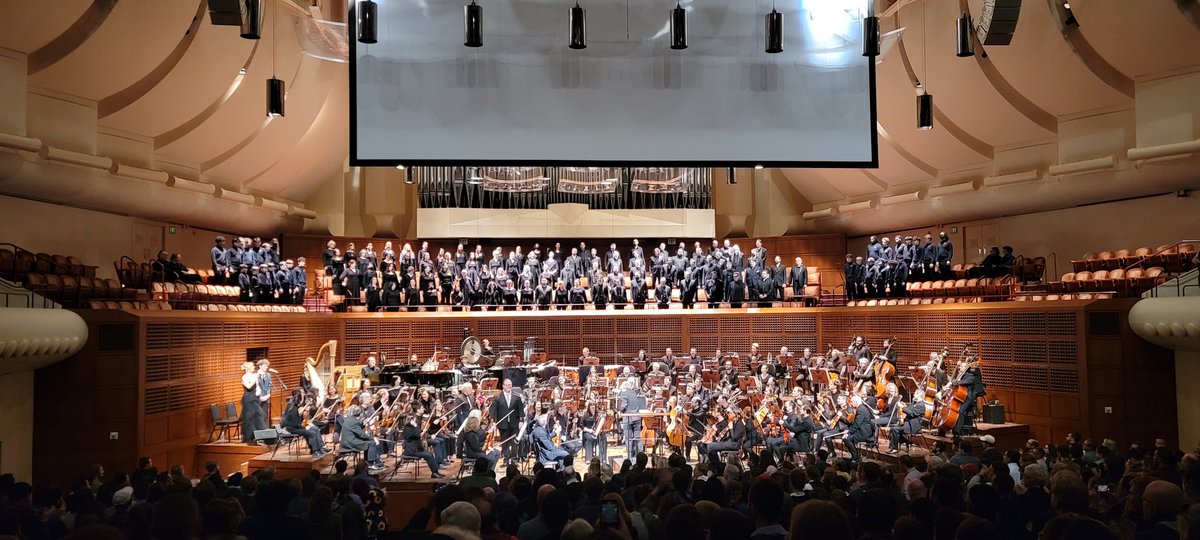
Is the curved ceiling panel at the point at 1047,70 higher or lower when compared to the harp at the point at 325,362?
higher

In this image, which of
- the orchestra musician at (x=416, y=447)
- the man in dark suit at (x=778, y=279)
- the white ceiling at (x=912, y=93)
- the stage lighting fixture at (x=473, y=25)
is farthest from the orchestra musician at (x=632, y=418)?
the white ceiling at (x=912, y=93)

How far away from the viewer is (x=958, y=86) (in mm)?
15273

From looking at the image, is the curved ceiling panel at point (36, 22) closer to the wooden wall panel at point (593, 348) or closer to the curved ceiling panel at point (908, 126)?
the wooden wall panel at point (593, 348)

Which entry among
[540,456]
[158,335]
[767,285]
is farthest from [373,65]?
[767,285]

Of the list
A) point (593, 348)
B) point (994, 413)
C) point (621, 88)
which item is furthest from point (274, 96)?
point (994, 413)

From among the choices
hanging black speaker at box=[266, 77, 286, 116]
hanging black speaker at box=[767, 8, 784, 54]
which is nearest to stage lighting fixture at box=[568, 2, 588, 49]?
hanging black speaker at box=[767, 8, 784, 54]

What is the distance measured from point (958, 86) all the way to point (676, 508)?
13804mm

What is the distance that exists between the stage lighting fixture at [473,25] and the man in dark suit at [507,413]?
4172 mm

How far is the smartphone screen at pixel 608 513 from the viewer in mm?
4027

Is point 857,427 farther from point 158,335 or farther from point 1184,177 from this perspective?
point 158,335

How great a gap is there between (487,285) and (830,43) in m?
9.55

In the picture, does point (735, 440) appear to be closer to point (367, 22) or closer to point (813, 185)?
point (367, 22)

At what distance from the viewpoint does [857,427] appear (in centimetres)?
1020

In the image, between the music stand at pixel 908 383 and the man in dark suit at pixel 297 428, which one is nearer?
the man in dark suit at pixel 297 428
